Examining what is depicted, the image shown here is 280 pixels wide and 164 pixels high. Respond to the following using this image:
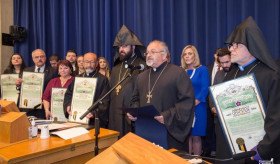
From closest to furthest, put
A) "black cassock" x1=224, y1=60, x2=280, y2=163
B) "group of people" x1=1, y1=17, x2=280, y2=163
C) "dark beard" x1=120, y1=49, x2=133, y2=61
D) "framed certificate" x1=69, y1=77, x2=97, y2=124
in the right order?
"black cassock" x1=224, y1=60, x2=280, y2=163 → "group of people" x1=1, y1=17, x2=280, y2=163 → "framed certificate" x1=69, y1=77, x2=97, y2=124 → "dark beard" x1=120, y1=49, x2=133, y2=61

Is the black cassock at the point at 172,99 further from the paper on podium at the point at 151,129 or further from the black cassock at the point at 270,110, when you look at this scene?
the black cassock at the point at 270,110

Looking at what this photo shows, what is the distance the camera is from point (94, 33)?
265 inches

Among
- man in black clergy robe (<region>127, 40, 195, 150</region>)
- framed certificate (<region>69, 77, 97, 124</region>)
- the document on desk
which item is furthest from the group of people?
the document on desk

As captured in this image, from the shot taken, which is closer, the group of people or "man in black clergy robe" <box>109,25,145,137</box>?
the group of people

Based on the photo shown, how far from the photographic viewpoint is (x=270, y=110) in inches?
79.1

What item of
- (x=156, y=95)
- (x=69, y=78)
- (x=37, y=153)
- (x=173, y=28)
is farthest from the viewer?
(x=173, y=28)

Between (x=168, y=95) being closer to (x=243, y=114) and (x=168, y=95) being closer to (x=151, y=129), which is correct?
(x=151, y=129)

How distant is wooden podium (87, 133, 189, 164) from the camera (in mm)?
913

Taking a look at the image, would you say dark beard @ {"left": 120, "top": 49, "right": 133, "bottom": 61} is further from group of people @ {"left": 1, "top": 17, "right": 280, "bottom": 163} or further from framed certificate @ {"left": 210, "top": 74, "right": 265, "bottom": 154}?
framed certificate @ {"left": 210, "top": 74, "right": 265, "bottom": 154}

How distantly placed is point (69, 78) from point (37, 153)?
227 centimetres

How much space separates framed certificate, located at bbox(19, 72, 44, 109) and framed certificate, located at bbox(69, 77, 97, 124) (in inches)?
46.6

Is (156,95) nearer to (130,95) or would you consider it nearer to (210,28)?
(130,95)

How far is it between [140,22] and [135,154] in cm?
522

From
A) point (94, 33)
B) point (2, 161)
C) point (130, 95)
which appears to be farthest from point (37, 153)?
point (94, 33)
